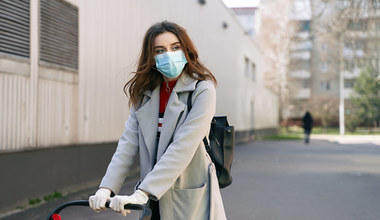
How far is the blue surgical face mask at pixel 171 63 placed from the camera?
90.1 inches

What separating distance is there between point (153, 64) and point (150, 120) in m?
0.33

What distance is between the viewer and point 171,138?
7.28 feet

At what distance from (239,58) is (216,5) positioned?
5751mm

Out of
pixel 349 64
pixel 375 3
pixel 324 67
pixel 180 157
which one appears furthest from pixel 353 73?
pixel 180 157

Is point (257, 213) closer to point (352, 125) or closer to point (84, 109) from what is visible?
point (84, 109)

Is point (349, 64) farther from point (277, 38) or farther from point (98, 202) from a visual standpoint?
point (98, 202)

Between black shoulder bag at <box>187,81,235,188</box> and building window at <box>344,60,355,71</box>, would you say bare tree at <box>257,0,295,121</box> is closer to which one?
building window at <box>344,60,355,71</box>

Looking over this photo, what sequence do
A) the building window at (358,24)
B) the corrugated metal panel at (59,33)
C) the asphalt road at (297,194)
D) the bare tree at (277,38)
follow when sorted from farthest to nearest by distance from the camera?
the bare tree at (277,38), the building window at (358,24), the corrugated metal panel at (59,33), the asphalt road at (297,194)

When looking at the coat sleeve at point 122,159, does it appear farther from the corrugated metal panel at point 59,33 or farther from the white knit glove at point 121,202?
the corrugated metal panel at point 59,33

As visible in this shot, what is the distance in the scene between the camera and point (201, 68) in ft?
8.02

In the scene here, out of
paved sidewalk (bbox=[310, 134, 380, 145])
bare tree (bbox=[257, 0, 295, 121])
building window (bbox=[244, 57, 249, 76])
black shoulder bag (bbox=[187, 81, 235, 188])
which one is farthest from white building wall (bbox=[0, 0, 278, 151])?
bare tree (bbox=[257, 0, 295, 121])

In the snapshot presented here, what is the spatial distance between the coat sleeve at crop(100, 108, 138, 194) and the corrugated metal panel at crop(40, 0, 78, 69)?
541 centimetres

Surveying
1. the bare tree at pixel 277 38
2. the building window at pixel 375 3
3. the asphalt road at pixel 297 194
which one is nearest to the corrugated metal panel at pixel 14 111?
the asphalt road at pixel 297 194

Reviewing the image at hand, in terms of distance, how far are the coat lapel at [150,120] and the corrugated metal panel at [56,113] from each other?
5.24 meters
